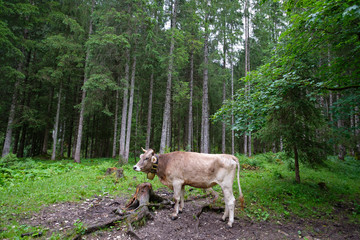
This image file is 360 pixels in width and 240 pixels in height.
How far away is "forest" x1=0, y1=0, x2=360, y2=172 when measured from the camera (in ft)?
18.1

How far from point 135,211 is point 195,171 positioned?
1.85 meters

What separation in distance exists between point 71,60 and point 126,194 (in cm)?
1430

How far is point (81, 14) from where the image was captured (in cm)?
1680

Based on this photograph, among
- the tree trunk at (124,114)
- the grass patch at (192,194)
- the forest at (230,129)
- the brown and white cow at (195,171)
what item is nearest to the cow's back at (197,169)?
the brown and white cow at (195,171)

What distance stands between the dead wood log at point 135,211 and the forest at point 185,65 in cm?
321

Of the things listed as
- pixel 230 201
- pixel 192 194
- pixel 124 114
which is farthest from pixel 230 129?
pixel 124 114

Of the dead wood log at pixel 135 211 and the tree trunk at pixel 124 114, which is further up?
the tree trunk at pixel 124 114

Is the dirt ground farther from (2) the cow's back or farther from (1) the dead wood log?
(2) the cow's back

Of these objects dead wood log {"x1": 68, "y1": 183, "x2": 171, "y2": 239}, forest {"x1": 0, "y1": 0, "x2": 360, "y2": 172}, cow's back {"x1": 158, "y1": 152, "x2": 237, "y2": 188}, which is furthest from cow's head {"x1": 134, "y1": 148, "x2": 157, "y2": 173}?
forest {"x1": 0, "y1": 0, "x2": 360, "y2": 172}

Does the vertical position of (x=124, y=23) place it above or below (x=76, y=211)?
above

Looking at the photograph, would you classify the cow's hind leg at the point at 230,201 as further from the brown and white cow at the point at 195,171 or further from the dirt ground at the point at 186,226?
the dirt ground at the point at 186,226

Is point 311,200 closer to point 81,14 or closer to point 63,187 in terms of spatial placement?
point 63,187

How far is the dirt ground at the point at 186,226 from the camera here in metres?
3.99

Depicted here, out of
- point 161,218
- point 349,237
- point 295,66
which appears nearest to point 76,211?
point 161,218
